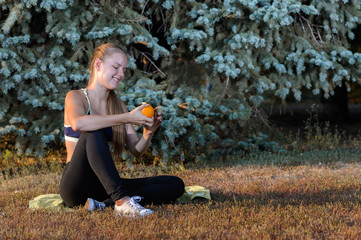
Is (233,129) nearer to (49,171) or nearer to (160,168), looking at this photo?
(160,168)

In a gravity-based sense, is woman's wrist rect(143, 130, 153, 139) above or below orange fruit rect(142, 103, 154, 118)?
below

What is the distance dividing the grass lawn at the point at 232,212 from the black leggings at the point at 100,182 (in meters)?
0.13

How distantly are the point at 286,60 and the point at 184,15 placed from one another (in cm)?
190

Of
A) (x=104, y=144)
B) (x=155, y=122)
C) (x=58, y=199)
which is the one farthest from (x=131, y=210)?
(x=58, y=199)

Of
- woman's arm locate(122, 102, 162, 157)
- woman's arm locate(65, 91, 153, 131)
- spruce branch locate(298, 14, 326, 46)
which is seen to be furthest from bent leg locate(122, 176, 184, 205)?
spruce branch locate(298, 14, 326, 46)

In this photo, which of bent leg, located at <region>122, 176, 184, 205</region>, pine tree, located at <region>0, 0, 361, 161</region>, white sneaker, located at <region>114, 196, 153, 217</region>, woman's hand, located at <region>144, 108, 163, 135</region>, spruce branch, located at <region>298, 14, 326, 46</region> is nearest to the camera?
white sneaker, located at <region>114, 196, 153, 217</region>

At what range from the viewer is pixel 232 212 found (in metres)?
3.70

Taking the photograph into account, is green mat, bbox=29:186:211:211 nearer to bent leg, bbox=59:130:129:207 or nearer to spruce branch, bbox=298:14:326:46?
bent leg, bbox=59:130:129:207

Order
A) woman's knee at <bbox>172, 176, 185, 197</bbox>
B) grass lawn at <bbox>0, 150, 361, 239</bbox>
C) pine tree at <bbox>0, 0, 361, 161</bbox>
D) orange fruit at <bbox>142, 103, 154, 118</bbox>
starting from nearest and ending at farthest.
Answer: grass lawn at <bbox>0, 150, 361, 239</bbox> → orange fruit at <bbox>142, 103, 154, 118</bbox> → woman's knee at <bbox>172, 176, 185, 197</bbox> → pine tree at <bbox>0, 0, 361, 161</bbox>

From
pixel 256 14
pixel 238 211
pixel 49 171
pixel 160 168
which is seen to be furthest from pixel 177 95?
pixel 238 211

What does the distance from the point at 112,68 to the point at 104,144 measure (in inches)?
27.2

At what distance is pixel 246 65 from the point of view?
6.99 m

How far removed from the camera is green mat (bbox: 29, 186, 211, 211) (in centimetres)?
404

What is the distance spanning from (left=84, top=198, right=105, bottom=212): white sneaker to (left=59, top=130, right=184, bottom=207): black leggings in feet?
0.25
